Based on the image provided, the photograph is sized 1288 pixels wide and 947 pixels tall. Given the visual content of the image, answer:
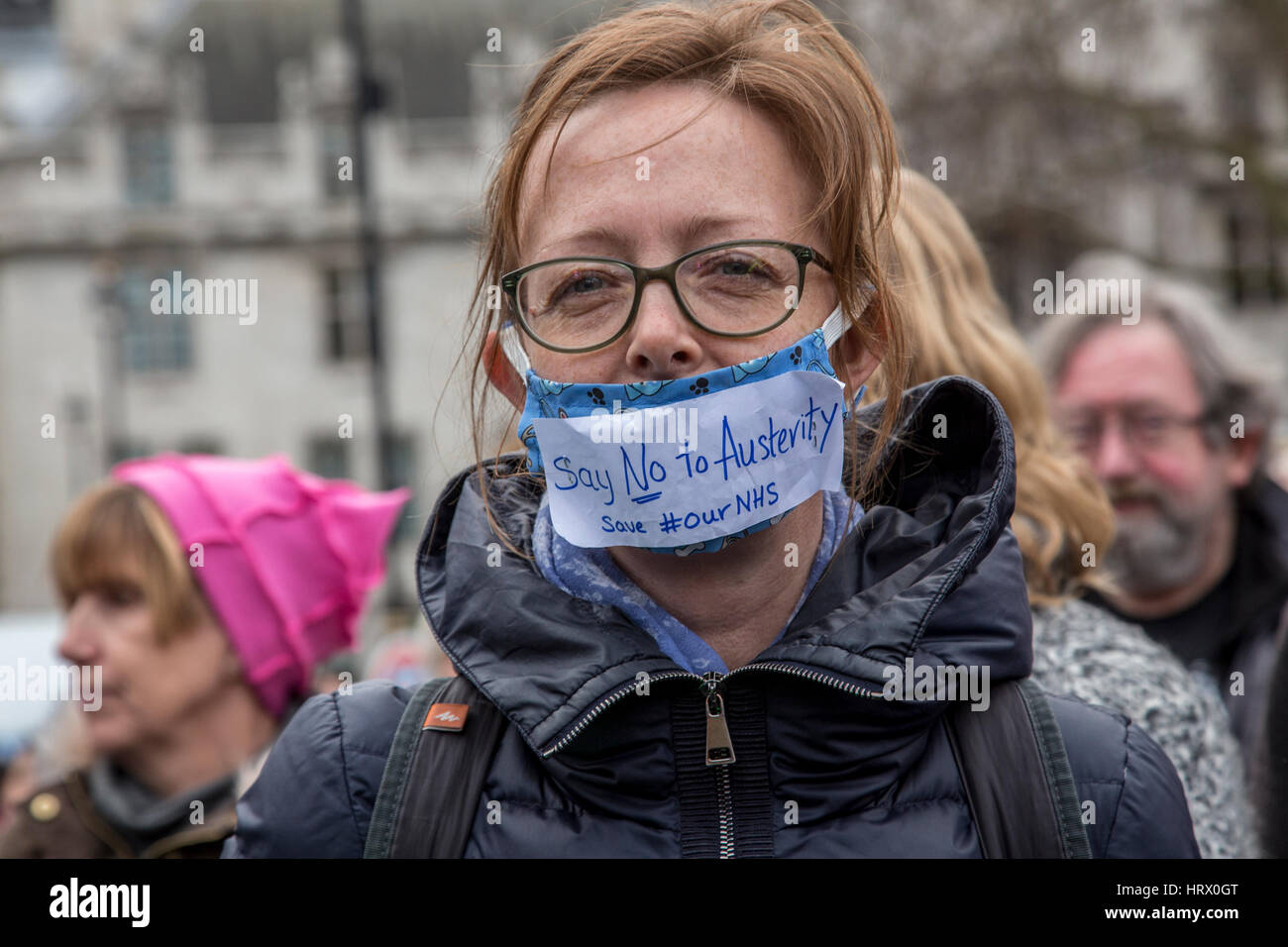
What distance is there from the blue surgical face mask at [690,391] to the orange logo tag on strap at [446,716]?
0.26 metres

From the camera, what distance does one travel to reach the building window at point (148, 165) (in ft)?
106

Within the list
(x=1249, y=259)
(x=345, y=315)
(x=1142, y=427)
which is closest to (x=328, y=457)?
(x=345, y=315)

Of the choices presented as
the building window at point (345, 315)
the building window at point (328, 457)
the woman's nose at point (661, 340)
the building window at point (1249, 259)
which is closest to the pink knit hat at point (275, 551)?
the woman's nose at point (661, 340)

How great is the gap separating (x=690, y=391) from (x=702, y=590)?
268 mm

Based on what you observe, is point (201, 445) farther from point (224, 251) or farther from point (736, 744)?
point (736, 744)

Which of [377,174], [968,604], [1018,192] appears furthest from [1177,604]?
[377,174]

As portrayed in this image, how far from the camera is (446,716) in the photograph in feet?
5.69

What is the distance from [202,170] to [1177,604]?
31.6m

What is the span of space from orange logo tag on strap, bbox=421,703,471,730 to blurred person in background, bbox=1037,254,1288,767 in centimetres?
200

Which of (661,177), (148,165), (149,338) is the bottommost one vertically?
(661,177)

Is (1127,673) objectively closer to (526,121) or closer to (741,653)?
(741,653)

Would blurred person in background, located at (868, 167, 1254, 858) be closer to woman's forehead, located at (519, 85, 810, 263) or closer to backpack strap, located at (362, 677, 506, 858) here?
woman's forehead, located at (519, 85, 810, 263)

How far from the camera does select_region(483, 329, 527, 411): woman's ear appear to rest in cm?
196
